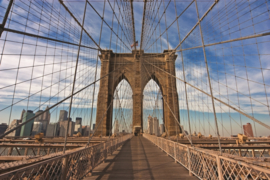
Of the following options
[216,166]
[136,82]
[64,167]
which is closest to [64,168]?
[64,167]

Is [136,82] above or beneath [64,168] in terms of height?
above

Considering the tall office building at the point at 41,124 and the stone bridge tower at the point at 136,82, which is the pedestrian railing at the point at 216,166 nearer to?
the tall office building at the point at 41,124

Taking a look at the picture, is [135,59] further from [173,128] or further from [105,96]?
A: [173,128]

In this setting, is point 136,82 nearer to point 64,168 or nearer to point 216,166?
point 216,166

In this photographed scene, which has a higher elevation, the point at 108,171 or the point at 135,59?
the point at 135,59

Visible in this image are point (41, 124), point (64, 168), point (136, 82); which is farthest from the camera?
point (136, 82)

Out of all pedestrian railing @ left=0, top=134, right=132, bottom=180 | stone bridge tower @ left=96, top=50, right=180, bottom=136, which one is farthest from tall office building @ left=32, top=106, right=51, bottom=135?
stone bridge tower @ left=96, top=50, right=180, bottom=136

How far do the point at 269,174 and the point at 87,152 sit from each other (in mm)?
3331

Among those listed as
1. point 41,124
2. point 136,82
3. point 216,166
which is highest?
point 136,82

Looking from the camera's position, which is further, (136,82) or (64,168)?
(136,82)

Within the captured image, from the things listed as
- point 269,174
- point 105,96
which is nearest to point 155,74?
point 105,96

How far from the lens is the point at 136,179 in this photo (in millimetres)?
3064

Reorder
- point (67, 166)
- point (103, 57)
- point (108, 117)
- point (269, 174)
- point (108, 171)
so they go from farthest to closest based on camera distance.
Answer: point (103, 57), point (108, 117), point (108, 171), point (67, 166), point (269, 174)

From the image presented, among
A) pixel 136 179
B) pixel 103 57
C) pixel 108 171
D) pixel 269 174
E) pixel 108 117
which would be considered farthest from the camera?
pixel 103 57
